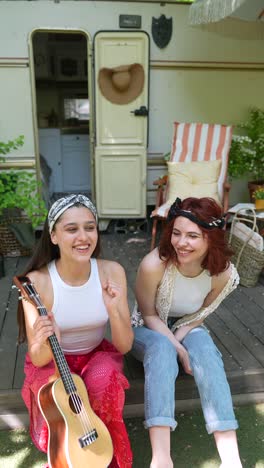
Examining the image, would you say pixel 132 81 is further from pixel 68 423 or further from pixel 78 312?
pixel 68 423

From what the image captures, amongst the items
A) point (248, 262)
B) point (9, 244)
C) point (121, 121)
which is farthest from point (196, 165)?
point (9, 244)

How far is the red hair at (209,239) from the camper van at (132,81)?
259 centimetres

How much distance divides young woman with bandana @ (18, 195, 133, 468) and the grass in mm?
196

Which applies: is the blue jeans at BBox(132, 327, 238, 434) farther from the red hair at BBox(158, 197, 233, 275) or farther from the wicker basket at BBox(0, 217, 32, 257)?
the wicker basket at BBox(0, 217, 32, 257)

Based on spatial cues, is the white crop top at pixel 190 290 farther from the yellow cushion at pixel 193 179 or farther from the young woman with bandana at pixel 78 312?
the yellow cushion at pixel 193 179

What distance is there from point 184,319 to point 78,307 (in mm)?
548

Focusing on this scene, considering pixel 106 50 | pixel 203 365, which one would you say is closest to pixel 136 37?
pixel 106 50

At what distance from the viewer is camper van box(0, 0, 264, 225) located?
3.82 meters

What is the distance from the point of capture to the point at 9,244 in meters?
3.71

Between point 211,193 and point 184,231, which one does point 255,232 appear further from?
point 184,231

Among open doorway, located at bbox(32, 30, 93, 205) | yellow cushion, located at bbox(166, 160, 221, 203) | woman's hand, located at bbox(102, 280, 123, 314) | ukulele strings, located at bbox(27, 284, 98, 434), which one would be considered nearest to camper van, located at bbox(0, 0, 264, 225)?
yellow cushion, located at bbox(166, 160, 221, 203)

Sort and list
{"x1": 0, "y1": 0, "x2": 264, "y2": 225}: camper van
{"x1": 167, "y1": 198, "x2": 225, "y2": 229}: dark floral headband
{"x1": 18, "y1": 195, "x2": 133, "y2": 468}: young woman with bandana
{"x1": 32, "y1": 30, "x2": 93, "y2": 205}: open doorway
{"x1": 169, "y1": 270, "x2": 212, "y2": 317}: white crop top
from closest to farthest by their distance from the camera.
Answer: {"x1": 18, "y1": 195, "x2": 133, "y2": 468}: young woman with bandana → {"x1": 167, "y1": 198, "x2": 225, "y2": 229}: dark floral headband → {"x1": 169, "y1": 270, "x2": 212, "y2": 317}: white crop top → {"x1": 0, "y1": 0, "x2": 264, "y2": 225}: camper van → {"x1": 32, "y1": 30, "x2": 93, "y2": 205}: open doorway

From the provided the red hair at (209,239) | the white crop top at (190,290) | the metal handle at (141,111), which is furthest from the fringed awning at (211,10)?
the white crop top at (190,290)

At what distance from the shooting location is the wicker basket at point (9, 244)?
12.1 ft
